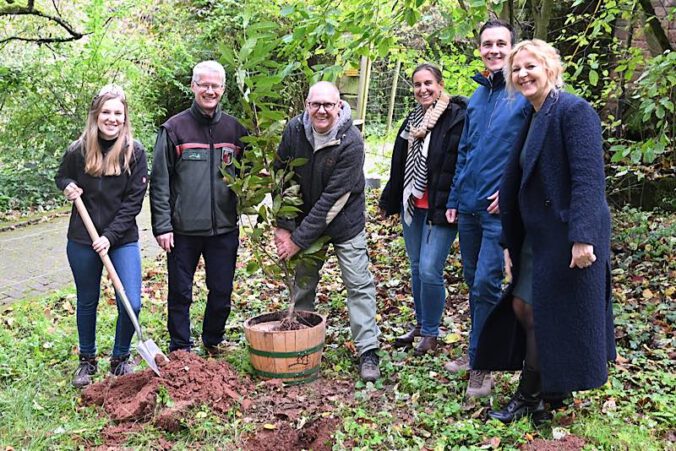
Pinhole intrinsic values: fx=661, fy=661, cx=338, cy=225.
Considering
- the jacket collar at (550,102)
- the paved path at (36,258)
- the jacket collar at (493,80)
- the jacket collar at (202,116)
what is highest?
the jacket collar at (493,80)

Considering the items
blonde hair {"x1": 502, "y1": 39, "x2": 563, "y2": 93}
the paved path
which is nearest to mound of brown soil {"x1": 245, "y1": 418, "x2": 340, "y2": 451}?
blonde hair {"x1": 502, "y1": 39, "x2": 563, "y2": 93}

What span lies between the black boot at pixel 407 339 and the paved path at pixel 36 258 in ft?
12.0

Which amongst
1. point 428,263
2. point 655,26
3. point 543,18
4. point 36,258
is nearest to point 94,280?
point 428,263

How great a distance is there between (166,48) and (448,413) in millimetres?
10199

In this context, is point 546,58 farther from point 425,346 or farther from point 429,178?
point 425,346

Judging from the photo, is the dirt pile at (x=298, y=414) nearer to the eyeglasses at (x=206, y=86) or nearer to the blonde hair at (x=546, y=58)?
the eyeglasses at (x=206, y=86)

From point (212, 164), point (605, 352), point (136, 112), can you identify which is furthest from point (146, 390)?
point (136, 112)

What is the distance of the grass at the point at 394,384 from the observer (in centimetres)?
352

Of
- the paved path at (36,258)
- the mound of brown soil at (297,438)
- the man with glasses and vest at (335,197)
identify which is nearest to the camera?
the mound of brown soil at (297,438)

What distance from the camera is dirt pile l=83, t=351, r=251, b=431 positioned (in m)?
3.68

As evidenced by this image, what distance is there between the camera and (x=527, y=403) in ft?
11.8

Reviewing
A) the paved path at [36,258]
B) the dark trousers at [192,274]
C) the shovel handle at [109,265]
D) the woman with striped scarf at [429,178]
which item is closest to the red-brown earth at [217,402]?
the shovel handle at [109,265]

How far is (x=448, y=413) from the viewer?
380 cm

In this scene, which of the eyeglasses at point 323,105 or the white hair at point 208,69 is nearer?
the eyeglasses at point 323,105
